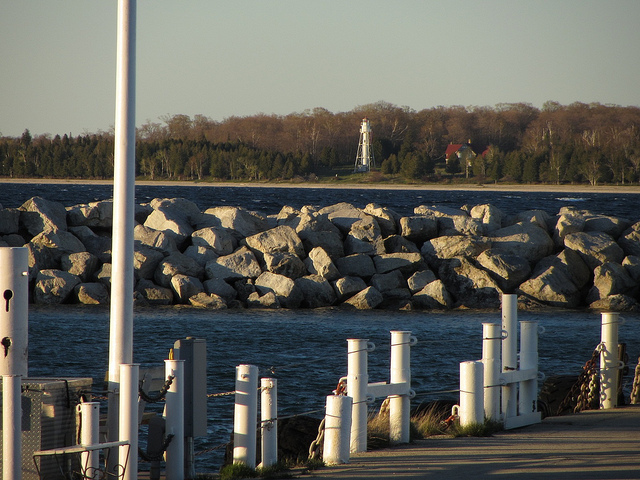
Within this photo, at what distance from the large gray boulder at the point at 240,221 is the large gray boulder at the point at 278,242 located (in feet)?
5.55

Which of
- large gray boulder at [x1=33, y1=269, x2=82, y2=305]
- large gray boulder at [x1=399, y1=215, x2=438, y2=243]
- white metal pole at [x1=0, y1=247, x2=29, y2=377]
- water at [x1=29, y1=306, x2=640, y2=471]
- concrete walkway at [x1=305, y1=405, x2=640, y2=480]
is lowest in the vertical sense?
water at [x1=29, y1=306, x2=640, y2=471]

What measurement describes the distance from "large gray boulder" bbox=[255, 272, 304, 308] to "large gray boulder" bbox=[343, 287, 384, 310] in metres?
1.38

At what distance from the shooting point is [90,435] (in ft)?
17.4

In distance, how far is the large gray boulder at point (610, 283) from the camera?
2150cm

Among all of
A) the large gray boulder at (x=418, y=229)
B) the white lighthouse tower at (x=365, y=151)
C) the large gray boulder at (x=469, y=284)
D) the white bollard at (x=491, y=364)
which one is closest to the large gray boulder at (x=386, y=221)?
the large gray boulder at (x=418, y=229)

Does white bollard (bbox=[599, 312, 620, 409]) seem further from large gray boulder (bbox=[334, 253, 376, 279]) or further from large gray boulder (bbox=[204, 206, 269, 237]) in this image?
large gray boulder (bbox=[204, 206, 269, 237])

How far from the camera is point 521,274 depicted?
2164cm

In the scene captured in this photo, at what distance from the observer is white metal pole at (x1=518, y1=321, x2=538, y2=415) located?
8117 mm

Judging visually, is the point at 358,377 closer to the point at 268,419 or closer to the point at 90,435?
the point at 268,419

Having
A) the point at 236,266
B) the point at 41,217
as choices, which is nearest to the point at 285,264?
the point at 236,266

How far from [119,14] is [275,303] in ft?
49.5

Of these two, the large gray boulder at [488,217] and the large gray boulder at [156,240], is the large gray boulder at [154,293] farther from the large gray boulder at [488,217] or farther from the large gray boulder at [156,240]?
the large gray boulder at [488,217]

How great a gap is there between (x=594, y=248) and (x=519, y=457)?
55.3 feet

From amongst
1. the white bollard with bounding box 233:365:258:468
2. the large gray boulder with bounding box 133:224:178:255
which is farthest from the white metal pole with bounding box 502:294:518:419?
the large gray boulder with bounding box 133:224:178:255
